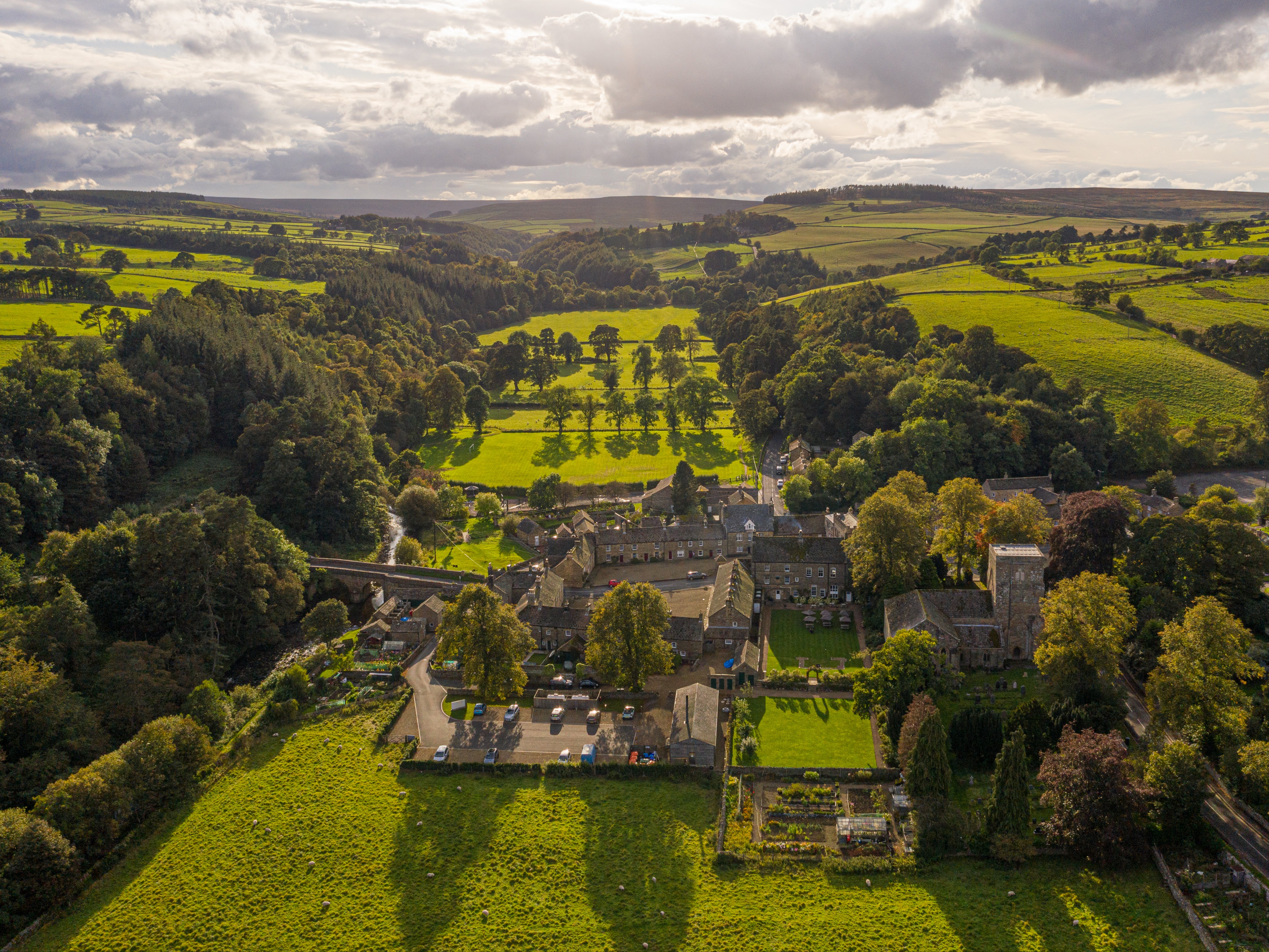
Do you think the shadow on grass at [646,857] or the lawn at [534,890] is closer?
the lawn at [534,890]

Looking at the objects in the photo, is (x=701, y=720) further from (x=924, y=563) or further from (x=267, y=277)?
(x=267, y=277)

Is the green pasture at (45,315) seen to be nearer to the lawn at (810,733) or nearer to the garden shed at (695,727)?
the garden shed at (695,727)

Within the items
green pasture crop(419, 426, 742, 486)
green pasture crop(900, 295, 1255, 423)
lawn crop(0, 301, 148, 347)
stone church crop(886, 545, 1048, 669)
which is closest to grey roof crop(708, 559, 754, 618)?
stone church crop(886, 545, 1048, 669)

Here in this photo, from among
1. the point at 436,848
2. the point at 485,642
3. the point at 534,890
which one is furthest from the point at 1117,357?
the point at 436,848

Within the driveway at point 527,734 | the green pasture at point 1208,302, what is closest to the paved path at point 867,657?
the driveway at point 527,734

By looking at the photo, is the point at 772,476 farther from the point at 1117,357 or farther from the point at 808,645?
the point at 1117,357
